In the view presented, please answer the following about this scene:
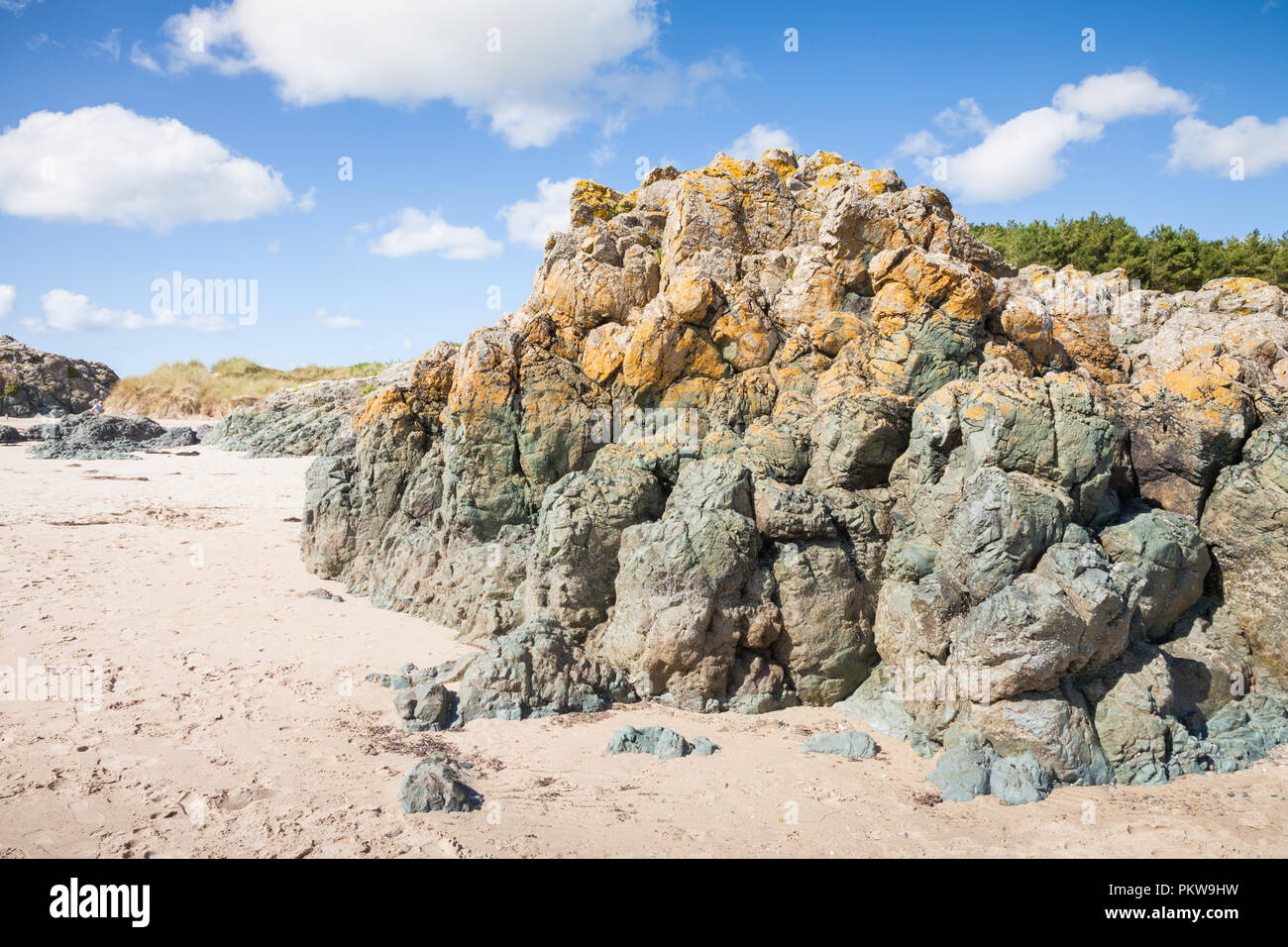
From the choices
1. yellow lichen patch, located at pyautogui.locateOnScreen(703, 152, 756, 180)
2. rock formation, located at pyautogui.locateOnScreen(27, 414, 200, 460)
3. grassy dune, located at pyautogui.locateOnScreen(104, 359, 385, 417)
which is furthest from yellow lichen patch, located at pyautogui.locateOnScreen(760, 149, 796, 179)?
grassy dune, located at pyautogui.locateOnScreen(104, 359, 385, 417)

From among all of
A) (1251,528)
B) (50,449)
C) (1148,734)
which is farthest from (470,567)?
(50,449)

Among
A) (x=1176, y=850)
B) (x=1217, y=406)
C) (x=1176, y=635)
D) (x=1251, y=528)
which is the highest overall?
(x=1217, y=406)

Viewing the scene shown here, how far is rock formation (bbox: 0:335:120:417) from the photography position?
28.4 m

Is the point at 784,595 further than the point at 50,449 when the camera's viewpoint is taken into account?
No

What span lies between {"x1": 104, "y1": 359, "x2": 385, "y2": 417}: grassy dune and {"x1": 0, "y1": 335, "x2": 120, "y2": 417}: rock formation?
1.09m

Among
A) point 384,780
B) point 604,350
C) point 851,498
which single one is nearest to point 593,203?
point 604,350

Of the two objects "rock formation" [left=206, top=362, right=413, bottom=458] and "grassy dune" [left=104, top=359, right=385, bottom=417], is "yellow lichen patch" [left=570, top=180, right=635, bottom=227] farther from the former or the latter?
"grassy dune" [left=104, top=359, right=385, bottom=417]

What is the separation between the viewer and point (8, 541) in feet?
36.6

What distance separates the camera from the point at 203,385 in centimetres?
3462

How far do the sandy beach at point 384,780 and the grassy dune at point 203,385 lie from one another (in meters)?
27.8

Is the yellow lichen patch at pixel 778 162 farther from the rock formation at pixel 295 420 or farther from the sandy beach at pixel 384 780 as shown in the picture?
the rock formation at pixel 295 420

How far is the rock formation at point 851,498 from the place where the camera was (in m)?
6.27
